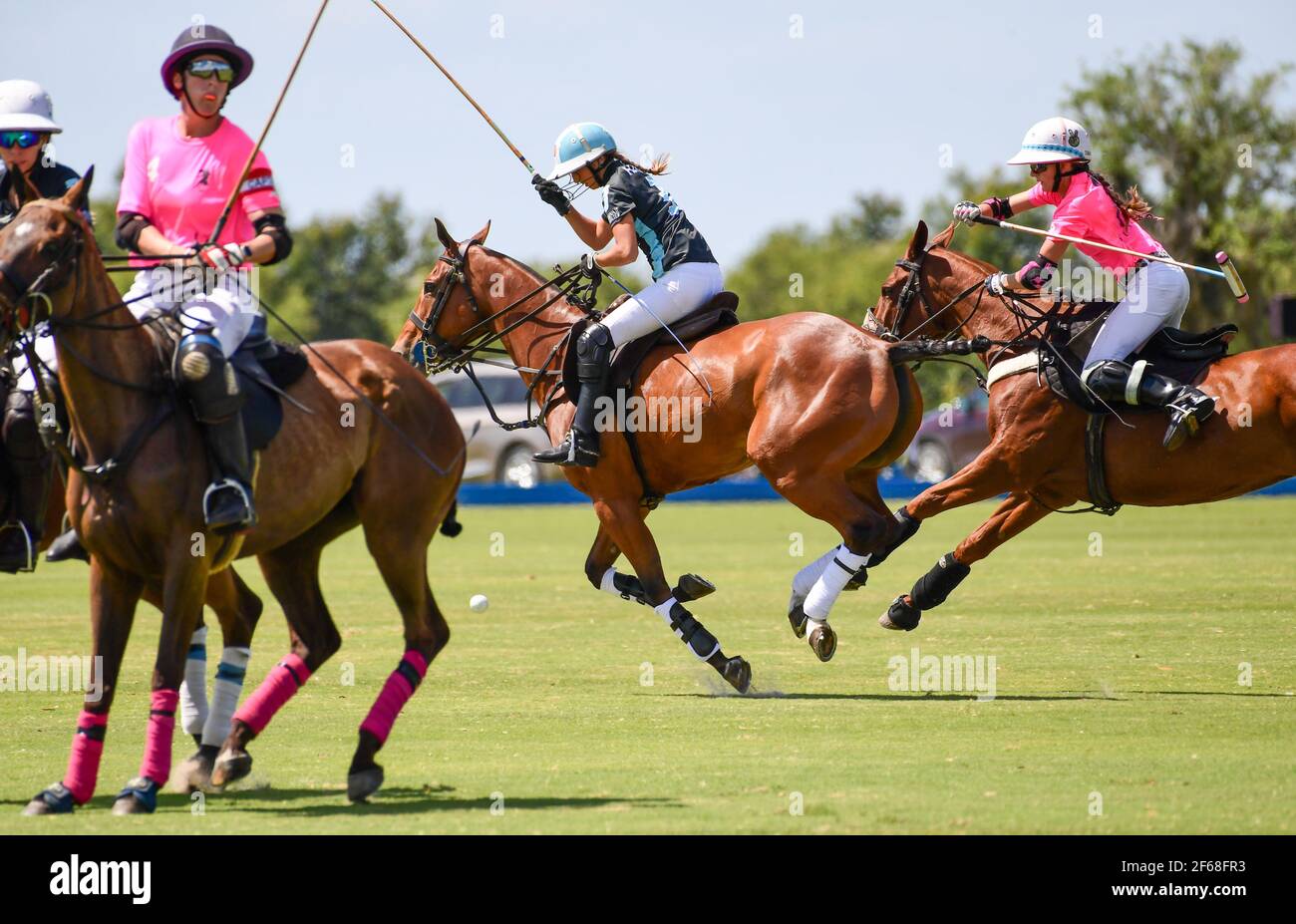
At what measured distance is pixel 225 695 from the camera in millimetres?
8484

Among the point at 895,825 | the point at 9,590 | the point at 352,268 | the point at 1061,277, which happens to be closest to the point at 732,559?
the point at 9,590

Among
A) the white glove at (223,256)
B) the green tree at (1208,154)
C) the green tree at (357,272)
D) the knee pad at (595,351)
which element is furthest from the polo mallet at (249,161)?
the green tree at (357,272)

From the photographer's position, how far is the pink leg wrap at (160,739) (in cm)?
746

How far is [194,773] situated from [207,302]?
2.01m

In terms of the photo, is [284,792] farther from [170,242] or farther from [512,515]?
[512,515]

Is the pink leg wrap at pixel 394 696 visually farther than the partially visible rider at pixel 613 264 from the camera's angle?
No

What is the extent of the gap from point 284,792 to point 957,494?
17.1 feet

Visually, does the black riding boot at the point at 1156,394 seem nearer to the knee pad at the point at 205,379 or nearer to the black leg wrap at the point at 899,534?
the black leg wrap at the point at 899,534

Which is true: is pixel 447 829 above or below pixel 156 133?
below

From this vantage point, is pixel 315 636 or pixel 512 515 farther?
pixel 512 515

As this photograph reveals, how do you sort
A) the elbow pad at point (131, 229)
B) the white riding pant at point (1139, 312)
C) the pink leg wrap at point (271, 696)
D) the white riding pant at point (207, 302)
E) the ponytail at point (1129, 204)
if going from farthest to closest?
1. the ponytail at point (1129, 204)
2. the white riding pant at point (1139, 312)
3. the pink leg wrap at point (271, 696)
4. the elbow pad at point (131, 229)
5. the white riding pant at point (207, 302)

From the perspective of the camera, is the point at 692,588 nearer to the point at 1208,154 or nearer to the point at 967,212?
the point at 967,212

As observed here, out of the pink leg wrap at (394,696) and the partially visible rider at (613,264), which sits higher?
the partially visible rider at (613,264)

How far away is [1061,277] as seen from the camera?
40.4ft
